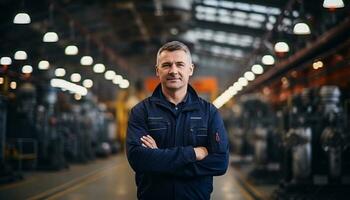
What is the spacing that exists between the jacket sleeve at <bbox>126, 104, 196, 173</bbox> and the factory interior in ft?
3.29

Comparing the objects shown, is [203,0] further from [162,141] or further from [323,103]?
[162,141]

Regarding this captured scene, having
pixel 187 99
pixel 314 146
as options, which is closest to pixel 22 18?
pixel 314 146

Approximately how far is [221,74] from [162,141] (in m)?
42.3

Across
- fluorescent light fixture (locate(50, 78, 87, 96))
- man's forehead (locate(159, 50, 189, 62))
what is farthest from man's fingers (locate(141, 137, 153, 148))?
fluorescent light fixture (locate(50, 78, 87, 96))

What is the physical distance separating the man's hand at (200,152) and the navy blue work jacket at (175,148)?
0.02 m

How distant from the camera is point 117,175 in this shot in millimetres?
17438

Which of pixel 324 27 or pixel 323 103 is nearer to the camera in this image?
pixel 323 103

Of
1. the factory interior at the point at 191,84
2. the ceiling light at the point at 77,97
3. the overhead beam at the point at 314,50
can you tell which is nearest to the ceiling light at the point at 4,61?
the factory interior at the point at 191,84

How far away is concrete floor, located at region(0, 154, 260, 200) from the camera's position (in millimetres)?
11750

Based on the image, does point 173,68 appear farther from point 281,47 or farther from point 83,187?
point 83,187

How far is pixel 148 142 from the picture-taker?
3.05 m

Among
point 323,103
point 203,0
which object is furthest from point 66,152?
point 323,103

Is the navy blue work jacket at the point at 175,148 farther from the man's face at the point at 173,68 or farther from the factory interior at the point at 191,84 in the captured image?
the factory interior at the point at 191,84

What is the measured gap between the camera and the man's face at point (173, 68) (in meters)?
2.98
